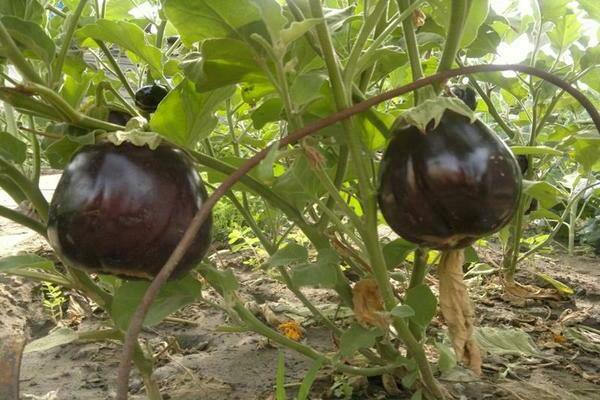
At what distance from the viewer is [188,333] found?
47.4 inches

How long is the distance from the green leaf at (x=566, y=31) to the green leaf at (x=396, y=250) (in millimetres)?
485

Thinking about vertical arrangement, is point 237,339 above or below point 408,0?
below

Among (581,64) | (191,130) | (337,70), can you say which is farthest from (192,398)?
(581,64)

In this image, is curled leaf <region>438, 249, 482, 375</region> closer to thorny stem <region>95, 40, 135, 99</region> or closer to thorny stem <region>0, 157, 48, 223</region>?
thorny stem <region>0, 157, 48, 223</region>

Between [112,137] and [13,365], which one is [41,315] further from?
[112,137]

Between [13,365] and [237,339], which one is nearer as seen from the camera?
[13,365]

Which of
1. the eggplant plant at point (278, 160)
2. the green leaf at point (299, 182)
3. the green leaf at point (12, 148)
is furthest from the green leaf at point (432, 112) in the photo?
the green leaf at point (12, 148)

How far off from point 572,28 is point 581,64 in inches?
5.4

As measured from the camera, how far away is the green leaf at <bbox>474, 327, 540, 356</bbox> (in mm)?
842

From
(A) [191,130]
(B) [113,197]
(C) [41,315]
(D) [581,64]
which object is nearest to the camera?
(B) [113,197]

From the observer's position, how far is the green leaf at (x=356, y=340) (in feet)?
2.10

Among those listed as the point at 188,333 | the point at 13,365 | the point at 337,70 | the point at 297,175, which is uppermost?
the point at 337,70

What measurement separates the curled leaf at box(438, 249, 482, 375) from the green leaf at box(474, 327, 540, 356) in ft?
0.89

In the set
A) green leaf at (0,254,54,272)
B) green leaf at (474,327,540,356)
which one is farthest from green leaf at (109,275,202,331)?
green leaf at (474,327,540,356)
